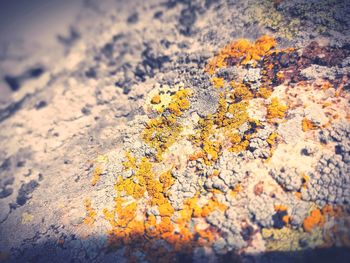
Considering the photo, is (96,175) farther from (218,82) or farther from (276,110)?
(276,110)

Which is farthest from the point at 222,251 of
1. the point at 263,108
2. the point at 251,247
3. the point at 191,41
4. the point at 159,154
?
the point at 191,41

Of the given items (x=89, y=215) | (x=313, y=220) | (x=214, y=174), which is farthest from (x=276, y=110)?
(x=89, y=215)

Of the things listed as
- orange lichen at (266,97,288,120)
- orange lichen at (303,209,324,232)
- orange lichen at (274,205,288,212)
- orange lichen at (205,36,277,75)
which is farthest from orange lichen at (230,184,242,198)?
orange lichen at (205,36,277,75)

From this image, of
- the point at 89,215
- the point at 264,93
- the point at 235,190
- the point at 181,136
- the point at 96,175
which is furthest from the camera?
the point at 96,175

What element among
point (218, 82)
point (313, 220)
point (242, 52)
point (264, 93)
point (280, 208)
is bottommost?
point (313, 220)

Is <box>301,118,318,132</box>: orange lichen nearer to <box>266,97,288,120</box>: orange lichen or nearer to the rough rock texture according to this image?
the rough rock texture

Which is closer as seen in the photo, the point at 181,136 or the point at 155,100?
the point at 181,136
